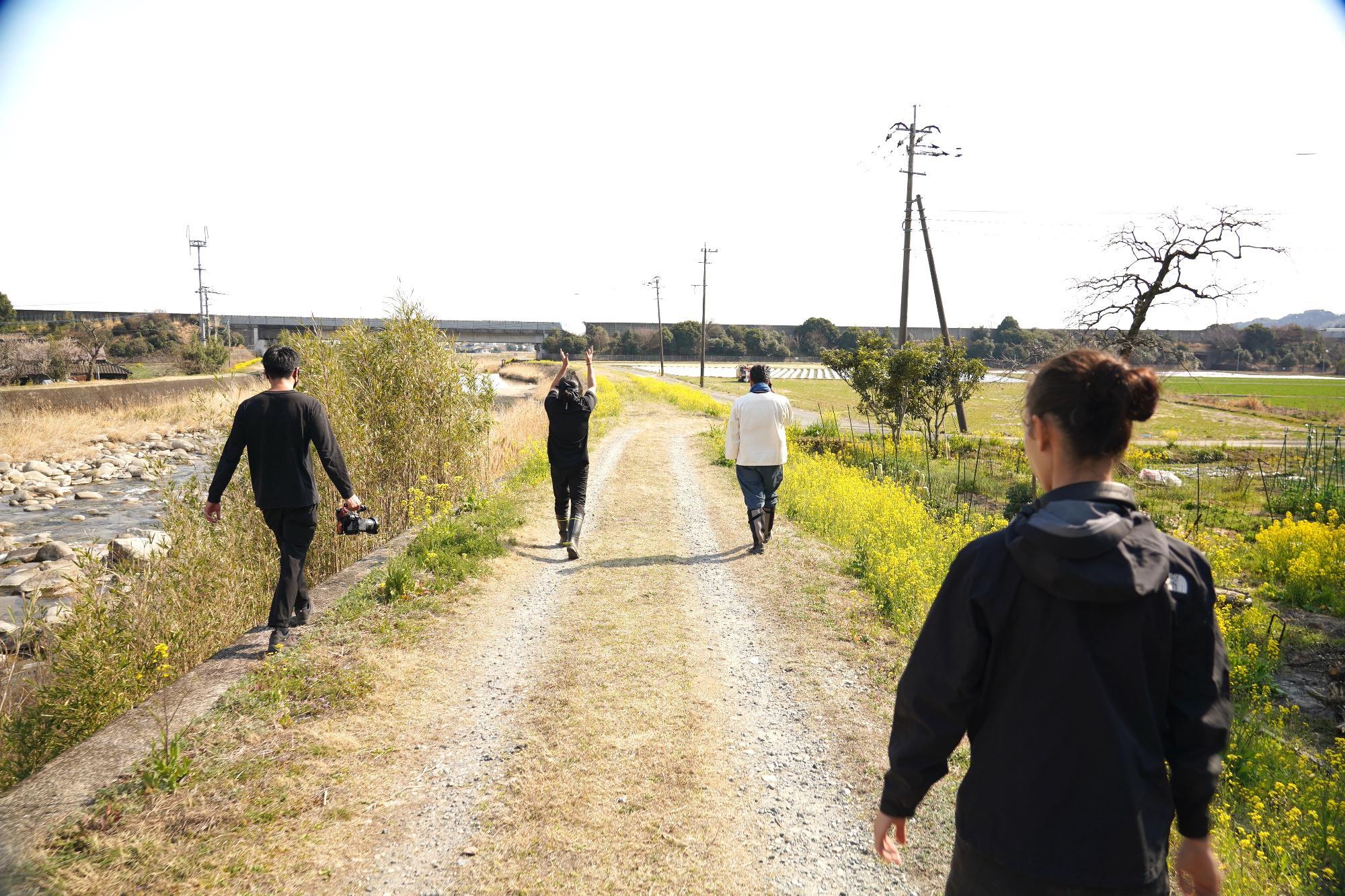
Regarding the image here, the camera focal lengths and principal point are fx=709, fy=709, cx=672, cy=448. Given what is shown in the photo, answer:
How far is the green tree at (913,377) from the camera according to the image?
16.2 m

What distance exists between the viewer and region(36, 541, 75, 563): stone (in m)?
11.7

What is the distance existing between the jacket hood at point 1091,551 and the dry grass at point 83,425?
2074 cm

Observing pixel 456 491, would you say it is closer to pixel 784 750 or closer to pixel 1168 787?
pixel 784 750

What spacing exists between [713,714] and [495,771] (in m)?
1.37

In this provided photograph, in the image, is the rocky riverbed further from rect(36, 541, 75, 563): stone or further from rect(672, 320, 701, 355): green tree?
rect(672, 320, 701, 355): green tree

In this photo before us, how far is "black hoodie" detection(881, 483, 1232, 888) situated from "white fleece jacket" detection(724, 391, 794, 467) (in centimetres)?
620

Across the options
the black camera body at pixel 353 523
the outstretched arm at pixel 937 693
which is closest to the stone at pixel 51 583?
the black camera body at pixel 353 523

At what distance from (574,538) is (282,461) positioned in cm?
364

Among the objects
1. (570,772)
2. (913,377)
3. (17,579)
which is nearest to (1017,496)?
(913,377)

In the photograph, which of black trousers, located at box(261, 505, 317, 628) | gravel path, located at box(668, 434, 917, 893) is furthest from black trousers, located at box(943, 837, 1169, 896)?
black trousers, located at box(261, 505, 317, 628)

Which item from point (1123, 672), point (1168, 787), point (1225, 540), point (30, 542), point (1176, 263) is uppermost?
point (1176, 263)

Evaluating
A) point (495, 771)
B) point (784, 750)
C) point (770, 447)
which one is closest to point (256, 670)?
point (495, 771)

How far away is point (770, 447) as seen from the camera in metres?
8.00

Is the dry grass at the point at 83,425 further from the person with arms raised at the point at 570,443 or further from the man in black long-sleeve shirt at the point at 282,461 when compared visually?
the man in black long-sleeve shirt at the point at 282,461
